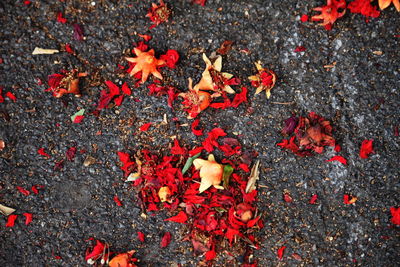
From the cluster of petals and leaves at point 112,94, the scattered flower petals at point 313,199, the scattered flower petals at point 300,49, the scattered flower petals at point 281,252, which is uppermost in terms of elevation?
the scattered flower petals at point 300,49

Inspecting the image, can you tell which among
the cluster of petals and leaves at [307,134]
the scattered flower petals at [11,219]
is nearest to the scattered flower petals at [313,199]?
the cluster of petals and leaves at [307,134]

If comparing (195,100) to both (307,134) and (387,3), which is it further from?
(387,3)

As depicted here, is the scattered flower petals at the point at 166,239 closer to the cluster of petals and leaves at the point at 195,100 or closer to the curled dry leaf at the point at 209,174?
the curled dry leaf at the point at 209,174

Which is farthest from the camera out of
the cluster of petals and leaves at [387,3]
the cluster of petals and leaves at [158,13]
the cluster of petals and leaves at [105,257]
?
the cluster of petals and leaves at [105,257]

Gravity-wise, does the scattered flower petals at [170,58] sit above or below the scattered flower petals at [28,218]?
above

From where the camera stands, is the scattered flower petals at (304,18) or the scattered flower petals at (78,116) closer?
the scattered flower petals at (304,18)

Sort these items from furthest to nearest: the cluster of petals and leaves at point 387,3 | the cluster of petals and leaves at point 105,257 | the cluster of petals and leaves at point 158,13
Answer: the cluster of petals and leaves at point 105,257 < the cluster of petals and leaves at point 158,13 < the cluster of petals and leaves at point 387,3

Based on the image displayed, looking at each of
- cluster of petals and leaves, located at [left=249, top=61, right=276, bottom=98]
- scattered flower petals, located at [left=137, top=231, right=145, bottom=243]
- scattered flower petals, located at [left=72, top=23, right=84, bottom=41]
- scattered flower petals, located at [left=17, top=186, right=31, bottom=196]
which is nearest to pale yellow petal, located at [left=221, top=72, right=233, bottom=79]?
cluster of petals and leaves, located at [left=249, top=61, right=276, bottom=98]

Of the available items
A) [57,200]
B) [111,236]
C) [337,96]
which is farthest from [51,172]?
[337,96]
